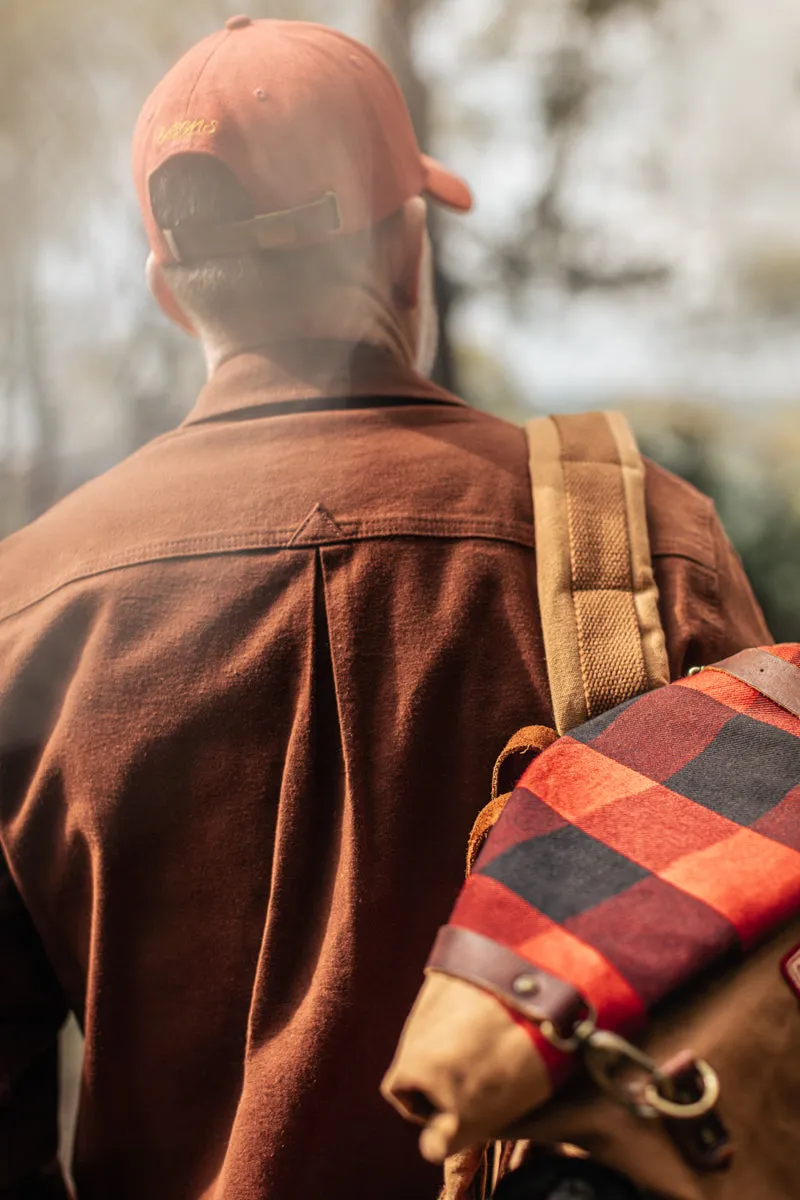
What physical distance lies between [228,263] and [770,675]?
582mm

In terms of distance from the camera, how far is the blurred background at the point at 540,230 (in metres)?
0.90

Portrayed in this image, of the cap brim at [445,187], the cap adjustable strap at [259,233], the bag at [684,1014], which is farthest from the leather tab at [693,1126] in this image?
the cap brim at [445,187]

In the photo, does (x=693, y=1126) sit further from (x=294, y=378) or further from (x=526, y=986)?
(x=294, y=378)

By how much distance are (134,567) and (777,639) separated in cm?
84

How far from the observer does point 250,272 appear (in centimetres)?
84

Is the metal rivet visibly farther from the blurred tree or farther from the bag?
the blurred tree

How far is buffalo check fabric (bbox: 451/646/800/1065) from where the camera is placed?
477 mm

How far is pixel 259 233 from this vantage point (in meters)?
0.82

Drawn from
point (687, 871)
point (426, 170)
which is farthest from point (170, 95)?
point (687, 871)

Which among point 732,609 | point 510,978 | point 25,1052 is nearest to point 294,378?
point 732,609

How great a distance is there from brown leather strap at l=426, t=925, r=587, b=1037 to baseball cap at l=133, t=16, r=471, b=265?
627 mm

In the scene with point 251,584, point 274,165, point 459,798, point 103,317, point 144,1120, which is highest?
point 274,165

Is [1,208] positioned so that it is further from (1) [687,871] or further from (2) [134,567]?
(1) [687,871]

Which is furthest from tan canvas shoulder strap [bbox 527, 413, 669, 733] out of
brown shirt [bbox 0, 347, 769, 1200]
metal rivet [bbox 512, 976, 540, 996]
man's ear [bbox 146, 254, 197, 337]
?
man's ear [bbox 146, 254, 197, 337]
